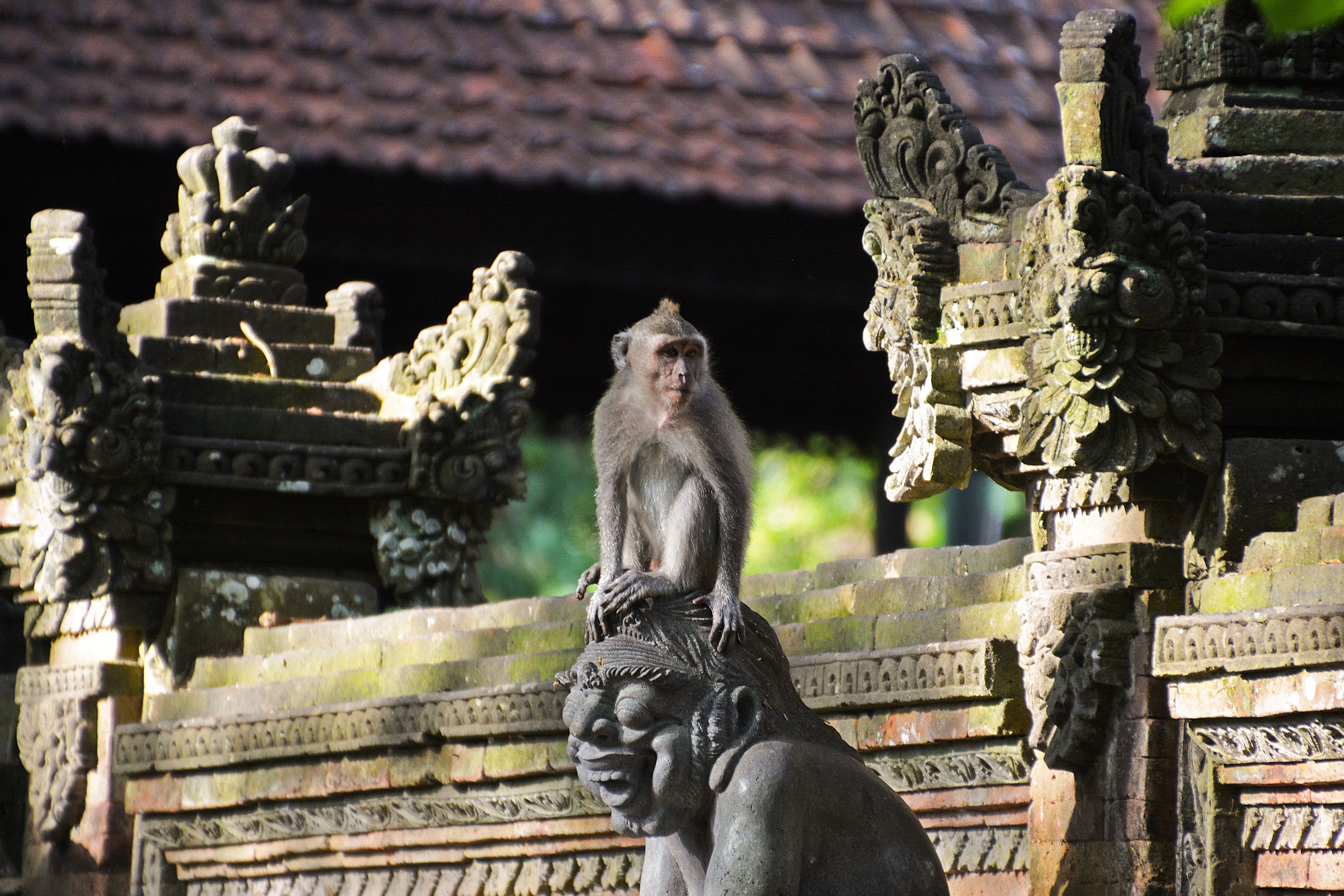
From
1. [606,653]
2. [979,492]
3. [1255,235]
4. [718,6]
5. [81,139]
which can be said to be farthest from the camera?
[979,492]

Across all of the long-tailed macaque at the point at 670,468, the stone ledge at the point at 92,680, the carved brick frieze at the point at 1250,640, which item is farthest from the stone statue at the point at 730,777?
the stone ledge at the point at 92,680

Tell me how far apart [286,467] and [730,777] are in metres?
4.93

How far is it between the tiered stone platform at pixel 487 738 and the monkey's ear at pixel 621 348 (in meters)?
1.10

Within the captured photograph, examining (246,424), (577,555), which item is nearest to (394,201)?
(246,424)

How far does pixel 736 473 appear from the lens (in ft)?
21.2

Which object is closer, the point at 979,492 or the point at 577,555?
the point at 979,492

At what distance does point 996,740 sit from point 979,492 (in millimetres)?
9290

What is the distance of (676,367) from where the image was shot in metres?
6.45

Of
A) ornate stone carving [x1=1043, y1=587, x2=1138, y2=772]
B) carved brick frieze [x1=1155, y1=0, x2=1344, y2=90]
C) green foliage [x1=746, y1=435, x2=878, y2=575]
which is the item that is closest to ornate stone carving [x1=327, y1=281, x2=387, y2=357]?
carved brick frieze [x1=1155, y1=0, x2=1344, y2=90]

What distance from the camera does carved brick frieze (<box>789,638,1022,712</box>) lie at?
6.66 m

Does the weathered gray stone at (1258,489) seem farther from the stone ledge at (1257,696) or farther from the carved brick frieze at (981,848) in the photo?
the carved brick frieze at (981,848)

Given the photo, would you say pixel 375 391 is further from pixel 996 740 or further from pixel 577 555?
pixel 577 555

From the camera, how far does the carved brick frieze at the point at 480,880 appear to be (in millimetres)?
7941

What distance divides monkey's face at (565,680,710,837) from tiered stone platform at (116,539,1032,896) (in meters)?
1.37
